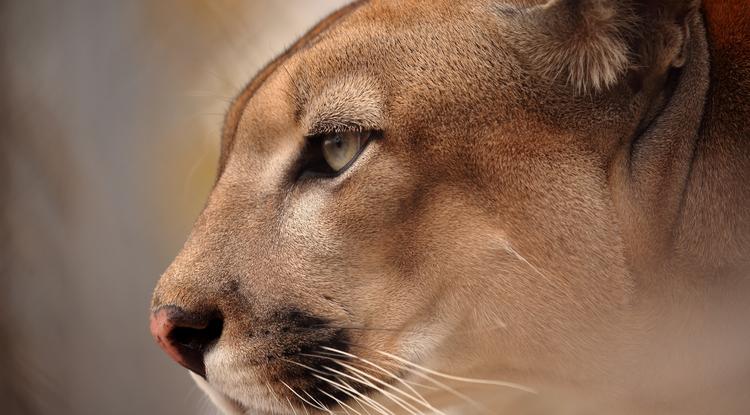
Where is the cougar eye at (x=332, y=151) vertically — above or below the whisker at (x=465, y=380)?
above

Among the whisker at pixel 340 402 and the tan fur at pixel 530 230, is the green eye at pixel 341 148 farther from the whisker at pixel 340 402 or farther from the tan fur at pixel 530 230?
the whisker at pixel 340 402

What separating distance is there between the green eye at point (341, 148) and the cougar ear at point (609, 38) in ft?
1.07

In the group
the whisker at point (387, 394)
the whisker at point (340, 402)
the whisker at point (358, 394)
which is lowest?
the whisker at point (340, 402)

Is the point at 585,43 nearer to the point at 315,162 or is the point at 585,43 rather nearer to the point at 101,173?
the point at 315,162

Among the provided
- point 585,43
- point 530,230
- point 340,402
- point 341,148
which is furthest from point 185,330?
point 585,43

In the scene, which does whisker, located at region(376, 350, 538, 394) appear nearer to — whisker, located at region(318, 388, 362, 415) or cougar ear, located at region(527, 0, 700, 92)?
whisker, located at region(318, 388, 362, 415)

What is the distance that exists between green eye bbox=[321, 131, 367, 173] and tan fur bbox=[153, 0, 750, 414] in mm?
23

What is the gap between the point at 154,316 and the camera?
141 centimetres

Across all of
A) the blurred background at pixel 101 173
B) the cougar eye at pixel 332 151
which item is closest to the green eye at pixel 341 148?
the cougar eye at pixel 332 151

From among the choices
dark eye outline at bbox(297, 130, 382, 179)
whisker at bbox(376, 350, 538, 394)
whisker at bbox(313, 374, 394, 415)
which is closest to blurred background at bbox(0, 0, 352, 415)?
dark eye outline at bbox(297, 130, 382, 179)

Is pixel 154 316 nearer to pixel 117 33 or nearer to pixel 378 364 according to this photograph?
pixel 378 364

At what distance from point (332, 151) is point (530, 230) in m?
0.36

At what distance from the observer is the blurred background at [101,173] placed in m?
2.09

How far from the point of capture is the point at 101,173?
2.10 meters
